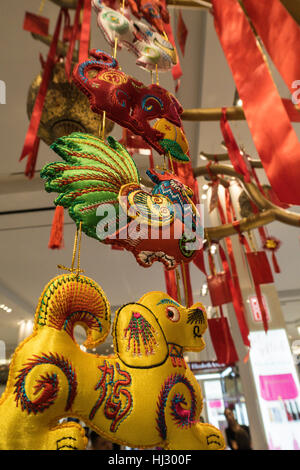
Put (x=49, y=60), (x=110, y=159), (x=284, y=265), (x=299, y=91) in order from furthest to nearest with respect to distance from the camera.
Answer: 1. (x=284, y=265)
2. (x=49, y=60)
3. (x=299, y=91)
4. (x=110, y=159)

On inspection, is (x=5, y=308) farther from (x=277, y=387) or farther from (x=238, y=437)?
(x=277, y=387)

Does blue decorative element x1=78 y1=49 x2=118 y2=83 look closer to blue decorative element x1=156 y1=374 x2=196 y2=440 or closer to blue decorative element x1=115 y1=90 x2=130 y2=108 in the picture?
blue decorative element x1=115 y1=90 x2=130 y2=108

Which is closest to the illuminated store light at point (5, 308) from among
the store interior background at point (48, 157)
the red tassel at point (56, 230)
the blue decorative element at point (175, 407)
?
the store interior background at point (48, 157)

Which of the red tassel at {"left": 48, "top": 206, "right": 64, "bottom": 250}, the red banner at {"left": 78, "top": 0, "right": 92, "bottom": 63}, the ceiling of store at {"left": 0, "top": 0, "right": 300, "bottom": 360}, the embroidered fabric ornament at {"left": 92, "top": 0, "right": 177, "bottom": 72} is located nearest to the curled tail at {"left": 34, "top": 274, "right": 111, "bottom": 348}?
the red tassel at {"left": 48, "top": 206, "right": 64, "bottom": 250}

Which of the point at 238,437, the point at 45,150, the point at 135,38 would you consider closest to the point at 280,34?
the point at 135,38

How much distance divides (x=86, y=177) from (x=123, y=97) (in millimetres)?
184

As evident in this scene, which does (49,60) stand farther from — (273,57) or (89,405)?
(89,405)

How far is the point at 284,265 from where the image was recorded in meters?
3.84

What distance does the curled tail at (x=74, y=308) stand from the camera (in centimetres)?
36

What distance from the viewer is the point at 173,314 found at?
16.7 inches

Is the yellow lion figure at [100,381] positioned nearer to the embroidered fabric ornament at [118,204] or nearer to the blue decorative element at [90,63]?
the embroidered fabric ornament at [118,204]

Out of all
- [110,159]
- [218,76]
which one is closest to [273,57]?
[110,159]
